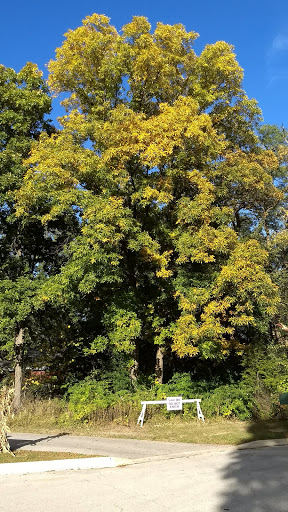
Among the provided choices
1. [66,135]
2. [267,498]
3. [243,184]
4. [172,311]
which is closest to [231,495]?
[267,498]

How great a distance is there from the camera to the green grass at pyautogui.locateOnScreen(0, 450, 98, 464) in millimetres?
6957

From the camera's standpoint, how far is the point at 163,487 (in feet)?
18.2

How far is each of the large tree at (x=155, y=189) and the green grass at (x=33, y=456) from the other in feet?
14.0

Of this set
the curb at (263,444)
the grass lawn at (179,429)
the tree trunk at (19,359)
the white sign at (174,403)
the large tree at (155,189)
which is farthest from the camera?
the tree trunk at (19,359)

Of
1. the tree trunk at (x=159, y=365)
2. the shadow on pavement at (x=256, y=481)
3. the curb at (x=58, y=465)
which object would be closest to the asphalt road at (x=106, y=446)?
the curb at (x=58, y=465)

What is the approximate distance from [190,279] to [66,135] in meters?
6.47

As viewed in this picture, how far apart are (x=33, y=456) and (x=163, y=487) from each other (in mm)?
2950

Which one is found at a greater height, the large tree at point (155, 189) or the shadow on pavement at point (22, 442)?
the large tree at point (155, 189)

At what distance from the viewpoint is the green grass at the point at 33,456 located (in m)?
6.96

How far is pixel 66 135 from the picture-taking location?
13445 millimetres

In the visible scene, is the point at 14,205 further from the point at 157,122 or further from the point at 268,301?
the point at 268,301

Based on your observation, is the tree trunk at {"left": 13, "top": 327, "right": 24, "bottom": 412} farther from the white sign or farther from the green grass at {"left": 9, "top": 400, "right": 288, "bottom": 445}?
the white sign

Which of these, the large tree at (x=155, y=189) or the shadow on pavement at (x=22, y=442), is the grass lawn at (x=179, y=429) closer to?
the shadow on pavement at (x=22, y=442)

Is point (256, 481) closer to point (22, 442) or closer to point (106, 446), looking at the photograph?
point (106, 446)
